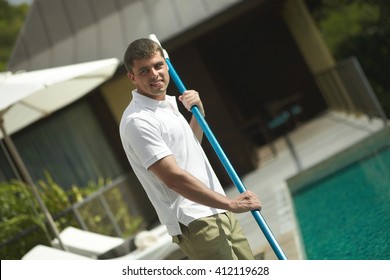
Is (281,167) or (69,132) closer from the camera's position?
(281,167)

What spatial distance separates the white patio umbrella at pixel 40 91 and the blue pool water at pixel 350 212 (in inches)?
127

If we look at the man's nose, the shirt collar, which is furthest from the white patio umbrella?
the man's nose

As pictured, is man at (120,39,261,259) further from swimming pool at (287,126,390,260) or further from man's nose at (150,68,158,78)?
swimming pool at (287,126,390,260)

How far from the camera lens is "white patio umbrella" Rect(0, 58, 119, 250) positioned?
30.2ft

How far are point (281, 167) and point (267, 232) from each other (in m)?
10.7

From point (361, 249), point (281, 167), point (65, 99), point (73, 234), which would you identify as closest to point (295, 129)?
point (281, 167)

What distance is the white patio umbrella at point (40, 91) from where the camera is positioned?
30.2 feet

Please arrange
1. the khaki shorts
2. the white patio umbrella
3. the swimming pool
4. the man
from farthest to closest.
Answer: the white patio umbrella
the swimming pool
the khaki shorts
the man

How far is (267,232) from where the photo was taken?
170 inches

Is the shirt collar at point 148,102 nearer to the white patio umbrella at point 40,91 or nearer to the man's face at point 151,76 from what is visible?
the man's face at point 151,76

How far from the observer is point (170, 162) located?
12.7ft

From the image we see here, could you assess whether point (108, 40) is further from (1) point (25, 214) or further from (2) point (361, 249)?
(2) point (361, 249)

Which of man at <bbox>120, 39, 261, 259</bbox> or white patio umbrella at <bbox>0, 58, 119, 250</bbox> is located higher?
white patio umbrella at <bbox>0, 58, 119, 250</bbox>

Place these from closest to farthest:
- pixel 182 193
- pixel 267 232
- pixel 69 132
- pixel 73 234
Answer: pixel 182 193, pixel 267 232, pixel 73 234, pixel 69 132
